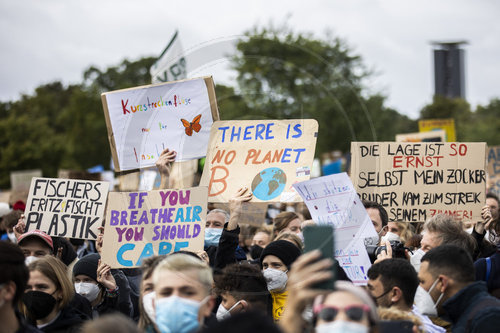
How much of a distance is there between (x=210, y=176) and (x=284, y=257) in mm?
1275

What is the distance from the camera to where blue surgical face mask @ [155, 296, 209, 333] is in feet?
11.6

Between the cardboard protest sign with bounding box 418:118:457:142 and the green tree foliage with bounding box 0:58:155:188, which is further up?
the green tree foliage with bounding box 0:58:155:188

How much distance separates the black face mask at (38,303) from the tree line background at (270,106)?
3866 millimetres

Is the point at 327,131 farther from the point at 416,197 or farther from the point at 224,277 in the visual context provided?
the point at 224,277

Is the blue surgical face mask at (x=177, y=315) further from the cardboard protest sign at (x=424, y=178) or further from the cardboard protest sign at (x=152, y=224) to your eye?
the cardboard protest sign at (x=424, y=178)

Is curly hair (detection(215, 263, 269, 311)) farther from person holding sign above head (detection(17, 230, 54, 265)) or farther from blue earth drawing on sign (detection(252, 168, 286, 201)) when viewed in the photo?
person holding sign above head (detection(17, 230, 54, 265))

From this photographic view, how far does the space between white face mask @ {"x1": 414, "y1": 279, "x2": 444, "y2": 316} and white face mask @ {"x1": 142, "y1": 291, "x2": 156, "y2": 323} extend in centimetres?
173

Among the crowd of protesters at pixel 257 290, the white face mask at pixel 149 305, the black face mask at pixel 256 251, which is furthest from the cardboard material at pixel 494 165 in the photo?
the white face mask at pixel 149 305

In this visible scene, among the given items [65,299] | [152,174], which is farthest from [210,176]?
[152,174]

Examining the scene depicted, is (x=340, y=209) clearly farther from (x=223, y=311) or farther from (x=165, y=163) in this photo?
(x=165, y=163)

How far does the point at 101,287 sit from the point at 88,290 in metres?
0.13

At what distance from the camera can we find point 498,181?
40.1 ft

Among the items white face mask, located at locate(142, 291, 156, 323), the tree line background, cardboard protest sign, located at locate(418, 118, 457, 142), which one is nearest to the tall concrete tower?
the tree line background

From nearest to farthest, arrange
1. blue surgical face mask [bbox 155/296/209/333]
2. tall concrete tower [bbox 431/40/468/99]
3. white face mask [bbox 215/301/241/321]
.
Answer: blue surgical face mask [bbox 155/296/209/333], white face mask [bbox 215/301/241/321], tall concrete tower [bbox 431/40/468/99]
